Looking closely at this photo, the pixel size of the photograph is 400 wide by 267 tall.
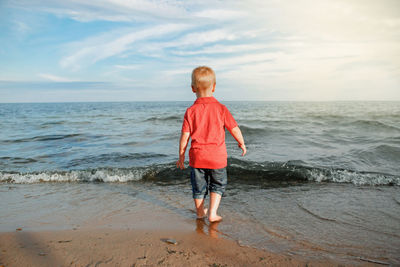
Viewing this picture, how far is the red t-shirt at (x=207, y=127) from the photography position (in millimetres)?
2902

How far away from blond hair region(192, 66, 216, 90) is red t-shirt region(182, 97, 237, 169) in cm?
17

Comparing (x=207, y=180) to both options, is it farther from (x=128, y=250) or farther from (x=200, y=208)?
(x=128, y=250)

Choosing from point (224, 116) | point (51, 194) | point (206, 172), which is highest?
point (224, 116)

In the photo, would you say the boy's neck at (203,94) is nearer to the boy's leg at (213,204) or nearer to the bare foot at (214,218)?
the boy's leg at (213,204)

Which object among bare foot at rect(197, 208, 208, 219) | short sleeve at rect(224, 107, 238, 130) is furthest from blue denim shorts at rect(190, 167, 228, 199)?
short sleeve at rect(224, 107, 238, 130)

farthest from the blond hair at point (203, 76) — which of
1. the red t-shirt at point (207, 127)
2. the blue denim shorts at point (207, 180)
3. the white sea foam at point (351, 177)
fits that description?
the white sea foam at point (351, 177)

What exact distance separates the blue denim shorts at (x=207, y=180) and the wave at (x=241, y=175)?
2.05 m

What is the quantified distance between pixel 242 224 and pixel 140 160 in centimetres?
447

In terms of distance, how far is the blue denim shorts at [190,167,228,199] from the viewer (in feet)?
9.84

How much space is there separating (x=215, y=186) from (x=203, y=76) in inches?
52.1

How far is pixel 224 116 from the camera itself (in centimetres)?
292

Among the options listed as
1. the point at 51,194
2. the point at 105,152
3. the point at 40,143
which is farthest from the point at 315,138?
the point at 40,143

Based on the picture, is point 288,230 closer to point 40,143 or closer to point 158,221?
point 158,221

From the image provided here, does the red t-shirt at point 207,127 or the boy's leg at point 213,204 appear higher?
the red t-shirt at point 207,127
